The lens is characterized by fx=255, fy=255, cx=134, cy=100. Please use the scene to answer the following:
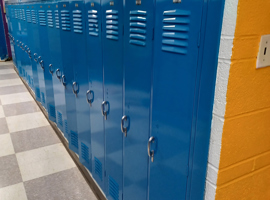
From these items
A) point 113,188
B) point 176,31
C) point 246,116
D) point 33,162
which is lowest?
point 33,162

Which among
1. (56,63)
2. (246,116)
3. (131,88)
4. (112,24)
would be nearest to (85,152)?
(56,63)

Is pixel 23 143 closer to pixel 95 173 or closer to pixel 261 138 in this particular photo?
pixel 95 173

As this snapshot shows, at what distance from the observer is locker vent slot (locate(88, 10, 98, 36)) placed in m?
1.93

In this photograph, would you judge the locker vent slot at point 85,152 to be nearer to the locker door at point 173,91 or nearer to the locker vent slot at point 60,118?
the locker vent slot at point 60,118

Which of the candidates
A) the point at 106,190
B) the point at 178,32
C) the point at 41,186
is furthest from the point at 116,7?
the point at 41,186

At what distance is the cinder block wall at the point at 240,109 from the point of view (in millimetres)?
976

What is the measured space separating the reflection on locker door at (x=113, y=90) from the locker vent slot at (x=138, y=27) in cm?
15

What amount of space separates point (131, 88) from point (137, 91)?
0.25 feet

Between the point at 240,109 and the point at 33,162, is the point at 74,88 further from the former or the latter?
the point at 240,109

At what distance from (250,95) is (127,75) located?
28.8 inches

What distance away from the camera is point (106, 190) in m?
2.20

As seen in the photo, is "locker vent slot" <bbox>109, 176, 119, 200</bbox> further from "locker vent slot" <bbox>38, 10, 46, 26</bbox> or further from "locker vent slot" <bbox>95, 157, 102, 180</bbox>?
"locker vent slot" <bbox>38, 10, 46, 26</bbox>

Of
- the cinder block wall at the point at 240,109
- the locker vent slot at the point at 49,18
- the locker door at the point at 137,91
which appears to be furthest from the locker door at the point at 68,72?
the cinder block wall at the point at 240,109

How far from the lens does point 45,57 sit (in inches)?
141
